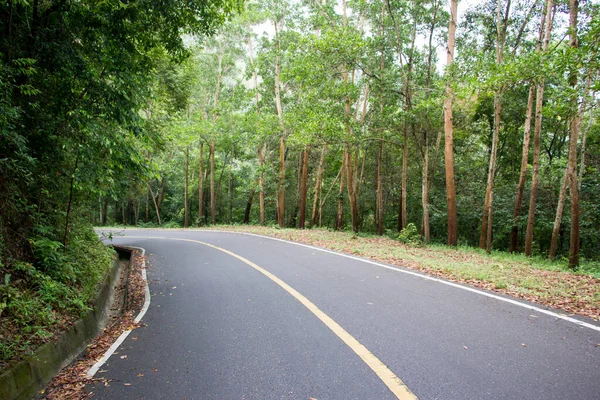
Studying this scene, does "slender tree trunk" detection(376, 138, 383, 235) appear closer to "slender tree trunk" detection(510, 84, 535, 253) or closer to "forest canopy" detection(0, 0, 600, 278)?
"forest canopy" detection(0, 0, 600, 278)

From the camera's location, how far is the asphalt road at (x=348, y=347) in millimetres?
2889

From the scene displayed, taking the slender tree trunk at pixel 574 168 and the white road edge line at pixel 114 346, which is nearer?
the white road edge line at pixel 114 346

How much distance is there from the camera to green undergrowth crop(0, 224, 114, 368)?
3525 mm

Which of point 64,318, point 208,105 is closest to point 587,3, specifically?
point 64,318

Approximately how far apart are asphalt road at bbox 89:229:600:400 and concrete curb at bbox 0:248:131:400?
57 cm

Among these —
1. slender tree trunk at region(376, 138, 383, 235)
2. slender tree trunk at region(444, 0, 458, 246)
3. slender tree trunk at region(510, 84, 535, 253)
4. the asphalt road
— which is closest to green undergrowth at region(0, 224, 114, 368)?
the asphalt road

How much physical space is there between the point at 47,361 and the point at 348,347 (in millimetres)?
3268

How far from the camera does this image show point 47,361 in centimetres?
353

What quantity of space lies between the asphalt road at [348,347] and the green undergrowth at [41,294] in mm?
877

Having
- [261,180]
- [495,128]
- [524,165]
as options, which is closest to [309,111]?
[495,128]

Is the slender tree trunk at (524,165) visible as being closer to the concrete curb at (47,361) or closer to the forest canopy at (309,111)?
the forest canopy at (309,111)

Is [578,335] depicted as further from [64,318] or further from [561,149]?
[561,149]

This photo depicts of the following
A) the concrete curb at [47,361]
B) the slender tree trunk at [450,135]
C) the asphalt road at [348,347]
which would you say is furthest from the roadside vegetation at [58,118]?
the slender tree trunk at [450,135]

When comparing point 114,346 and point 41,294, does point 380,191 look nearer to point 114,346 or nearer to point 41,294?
point 114,346
